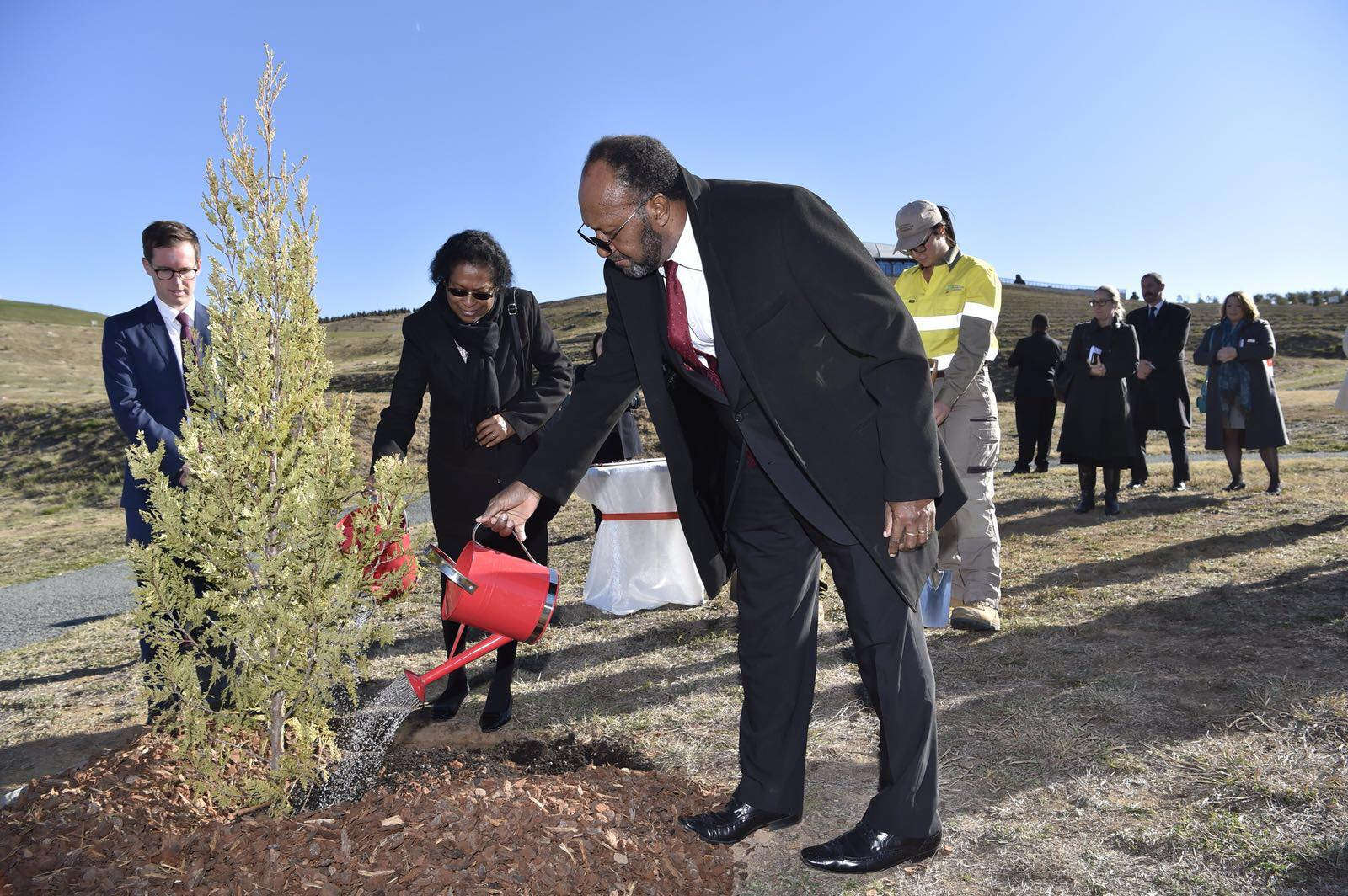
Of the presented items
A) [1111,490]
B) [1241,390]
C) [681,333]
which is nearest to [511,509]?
[681,333]

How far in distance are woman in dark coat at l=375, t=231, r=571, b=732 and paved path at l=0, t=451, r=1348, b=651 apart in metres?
3.78

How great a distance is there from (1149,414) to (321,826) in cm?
907

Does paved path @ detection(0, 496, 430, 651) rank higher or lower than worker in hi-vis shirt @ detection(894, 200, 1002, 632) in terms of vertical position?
lower

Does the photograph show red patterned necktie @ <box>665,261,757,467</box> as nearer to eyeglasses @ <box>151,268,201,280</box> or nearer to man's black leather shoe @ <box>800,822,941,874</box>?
man's black leather shoe @ <box>800,822,941,874</box>

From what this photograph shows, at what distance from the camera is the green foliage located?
2609mm

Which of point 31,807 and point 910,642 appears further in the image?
point 31,807

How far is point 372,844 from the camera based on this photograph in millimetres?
2357

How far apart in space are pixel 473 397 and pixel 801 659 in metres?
1.93

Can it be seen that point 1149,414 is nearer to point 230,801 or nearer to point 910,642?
point 910,642

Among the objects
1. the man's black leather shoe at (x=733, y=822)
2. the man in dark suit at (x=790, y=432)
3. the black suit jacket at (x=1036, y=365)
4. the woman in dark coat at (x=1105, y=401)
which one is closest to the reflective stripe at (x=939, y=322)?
the man in dark suit at (x=790, y=432)

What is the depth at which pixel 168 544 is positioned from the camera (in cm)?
Answer: 260

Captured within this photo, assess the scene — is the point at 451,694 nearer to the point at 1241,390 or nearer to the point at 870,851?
the point at 870,851

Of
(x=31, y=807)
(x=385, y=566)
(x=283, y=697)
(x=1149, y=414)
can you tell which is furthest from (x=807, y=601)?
(x=1149, y=414)

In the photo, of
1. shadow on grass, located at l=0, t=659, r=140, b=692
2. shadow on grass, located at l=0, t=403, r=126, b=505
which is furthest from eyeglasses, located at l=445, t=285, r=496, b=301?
shadow on grass, located at l=0, t=403, r=126, b=505
